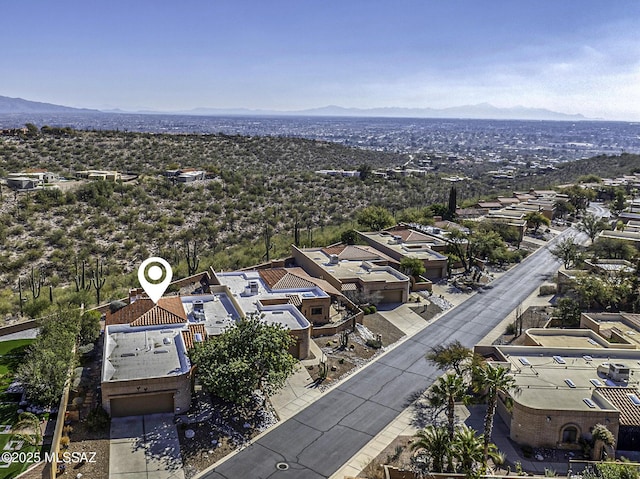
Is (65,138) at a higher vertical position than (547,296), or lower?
higher

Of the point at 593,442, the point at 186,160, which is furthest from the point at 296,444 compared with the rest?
the point at 186,160

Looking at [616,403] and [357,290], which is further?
[357,290]

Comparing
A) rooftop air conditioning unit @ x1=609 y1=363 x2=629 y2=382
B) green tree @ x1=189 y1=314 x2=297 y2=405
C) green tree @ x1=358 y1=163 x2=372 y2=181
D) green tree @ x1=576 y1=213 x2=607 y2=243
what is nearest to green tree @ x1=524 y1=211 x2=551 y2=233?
green tree @ x1=576 y1=213 x2=607 y2=243

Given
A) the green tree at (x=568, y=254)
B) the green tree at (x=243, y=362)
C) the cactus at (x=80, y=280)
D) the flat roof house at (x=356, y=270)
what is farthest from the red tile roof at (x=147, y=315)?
the green tree at (x=568, y=254)

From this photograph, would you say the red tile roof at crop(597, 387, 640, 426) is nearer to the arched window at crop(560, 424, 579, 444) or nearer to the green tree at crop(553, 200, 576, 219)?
the arched window at crop(560, 424, 579, 444)

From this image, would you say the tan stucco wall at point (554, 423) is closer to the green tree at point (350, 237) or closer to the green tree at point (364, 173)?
the green tree at point (350, 237)

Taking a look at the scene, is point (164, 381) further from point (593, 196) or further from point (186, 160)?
point (593, 196)
